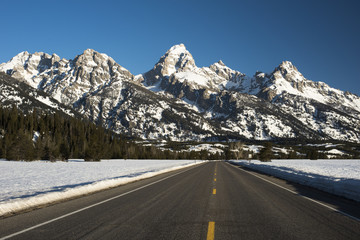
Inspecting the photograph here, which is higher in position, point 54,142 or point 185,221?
point 54,142

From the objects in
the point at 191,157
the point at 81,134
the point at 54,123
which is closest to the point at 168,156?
the point at 191,157

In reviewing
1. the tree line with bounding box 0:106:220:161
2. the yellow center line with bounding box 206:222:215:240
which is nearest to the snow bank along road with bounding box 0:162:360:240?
the yellow center line with bounding box 206:222:215:240

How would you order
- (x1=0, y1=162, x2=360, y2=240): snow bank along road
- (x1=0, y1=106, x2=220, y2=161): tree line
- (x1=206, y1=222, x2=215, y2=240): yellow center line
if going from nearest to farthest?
(x1=206, y1=222, x2=215, y2=240): yellow center line
(x1=0, y1=162, x2=360, y2=240): snow bank along road
(x1=0, y1=106, x2=220, y2=161): tree line

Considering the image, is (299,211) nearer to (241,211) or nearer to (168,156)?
(241,211)

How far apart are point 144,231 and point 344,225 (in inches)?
228

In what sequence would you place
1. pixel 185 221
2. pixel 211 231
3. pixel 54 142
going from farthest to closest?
pixel 54 142, pixel 185 221, pixel 211 231

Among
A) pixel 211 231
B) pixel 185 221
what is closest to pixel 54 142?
pixel 185 221

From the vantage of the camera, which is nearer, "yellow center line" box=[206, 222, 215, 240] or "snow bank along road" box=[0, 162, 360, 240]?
"yellow center line" box=[206, 222, 215, 240]

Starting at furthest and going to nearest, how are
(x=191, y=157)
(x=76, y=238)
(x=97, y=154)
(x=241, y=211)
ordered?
(x=191, y=157) → (x=97, y=154) → (x=241, y=211) → (x=76, y=238)

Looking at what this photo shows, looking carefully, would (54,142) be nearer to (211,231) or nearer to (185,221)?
(185,221)

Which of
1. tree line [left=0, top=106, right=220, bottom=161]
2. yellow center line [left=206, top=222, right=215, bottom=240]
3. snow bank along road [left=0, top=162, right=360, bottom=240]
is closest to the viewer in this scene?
yellow center line [left=206, top=222, right=215, bottom=240]

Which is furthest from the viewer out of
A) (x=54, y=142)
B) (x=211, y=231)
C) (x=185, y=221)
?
→ (x=54, y=142)

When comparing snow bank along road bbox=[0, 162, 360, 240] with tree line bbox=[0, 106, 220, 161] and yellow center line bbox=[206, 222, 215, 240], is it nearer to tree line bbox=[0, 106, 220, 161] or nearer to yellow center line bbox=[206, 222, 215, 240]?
yellow center line bbox=[206, 222, 215, 240]

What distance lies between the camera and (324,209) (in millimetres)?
9977
